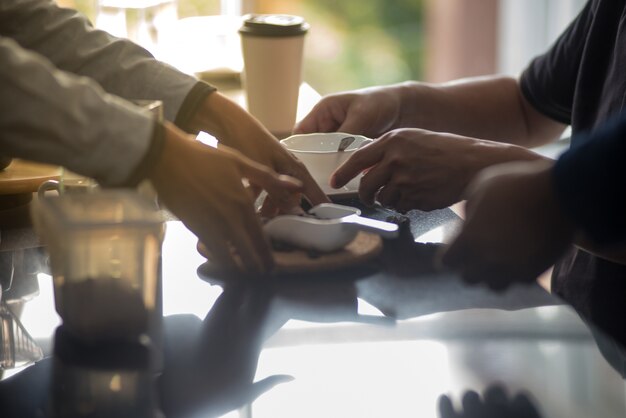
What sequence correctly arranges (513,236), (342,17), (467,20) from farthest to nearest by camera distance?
(342,17) → (467,20) → (513,236)

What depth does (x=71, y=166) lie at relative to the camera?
0.96 metres

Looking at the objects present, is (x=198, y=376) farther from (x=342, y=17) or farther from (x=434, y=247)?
(x=342, y=17)

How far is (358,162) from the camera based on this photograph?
1392 mm

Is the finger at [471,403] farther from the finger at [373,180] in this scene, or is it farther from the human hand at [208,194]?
the finger at [373,180]

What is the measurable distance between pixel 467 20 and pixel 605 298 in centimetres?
274

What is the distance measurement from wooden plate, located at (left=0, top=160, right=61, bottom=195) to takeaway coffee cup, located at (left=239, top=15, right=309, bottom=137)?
0.60 meters

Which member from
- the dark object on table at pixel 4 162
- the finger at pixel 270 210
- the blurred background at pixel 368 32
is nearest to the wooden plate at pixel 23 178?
the dark object on table at pixel 4 162

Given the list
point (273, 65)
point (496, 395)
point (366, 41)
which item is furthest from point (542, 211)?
point (366, 41)

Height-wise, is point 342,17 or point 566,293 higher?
point 566,293

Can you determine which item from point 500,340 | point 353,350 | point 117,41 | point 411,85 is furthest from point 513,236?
point 411,85

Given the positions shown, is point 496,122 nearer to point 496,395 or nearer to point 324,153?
point 324,153

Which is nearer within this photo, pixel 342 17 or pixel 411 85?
pixel 411 85

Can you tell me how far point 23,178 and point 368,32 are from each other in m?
4.28

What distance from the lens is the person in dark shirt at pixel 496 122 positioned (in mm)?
1406
